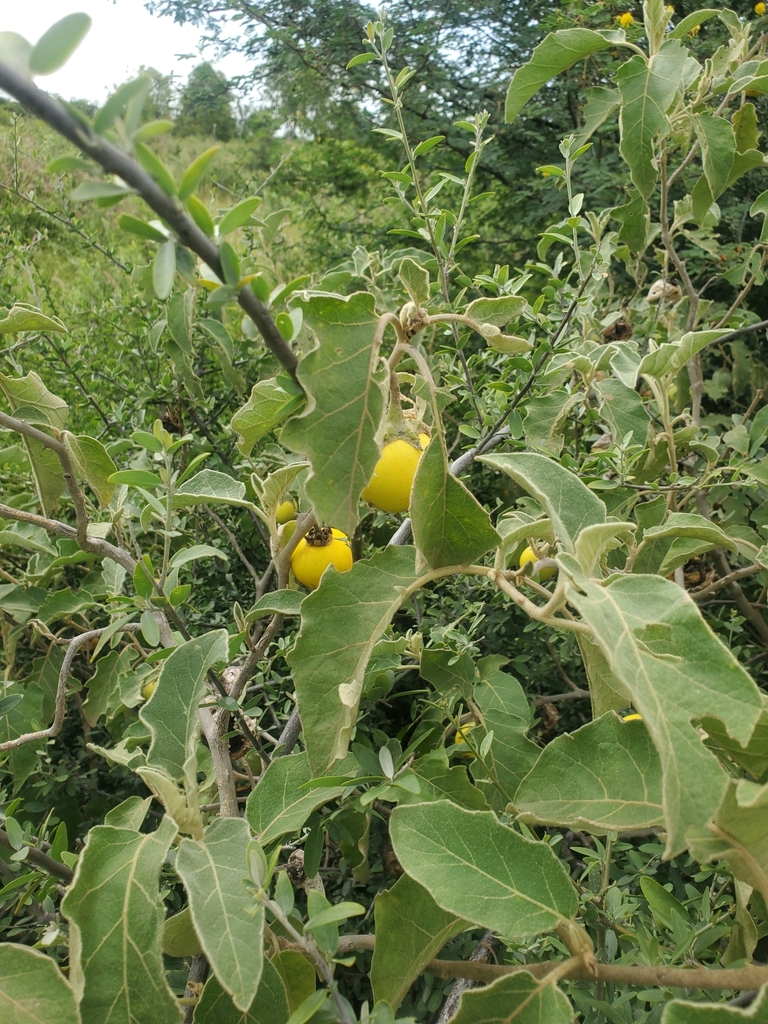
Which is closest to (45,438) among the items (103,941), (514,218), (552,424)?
(103,941)

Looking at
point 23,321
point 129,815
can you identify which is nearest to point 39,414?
point 23,321

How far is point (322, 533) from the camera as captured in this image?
87cm

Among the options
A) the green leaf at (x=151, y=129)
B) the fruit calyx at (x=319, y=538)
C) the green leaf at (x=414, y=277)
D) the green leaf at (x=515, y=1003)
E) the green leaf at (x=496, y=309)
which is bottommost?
the green leaf at (x=515, y=1003)

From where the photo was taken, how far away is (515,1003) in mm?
511

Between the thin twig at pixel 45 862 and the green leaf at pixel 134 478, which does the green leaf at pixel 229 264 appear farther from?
the thin twig at pixel 45 862

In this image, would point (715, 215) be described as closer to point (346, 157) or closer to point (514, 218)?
point (514, 218)

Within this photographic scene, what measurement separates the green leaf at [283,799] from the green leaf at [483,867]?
102 millimetres

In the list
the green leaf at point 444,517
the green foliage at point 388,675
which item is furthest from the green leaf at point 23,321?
the green leaf at point 444,517

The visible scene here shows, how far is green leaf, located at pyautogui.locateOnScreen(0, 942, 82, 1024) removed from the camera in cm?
51

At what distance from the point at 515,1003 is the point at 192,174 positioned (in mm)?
582

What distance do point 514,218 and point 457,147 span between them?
1.32ft

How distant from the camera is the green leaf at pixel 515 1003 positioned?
50 cm

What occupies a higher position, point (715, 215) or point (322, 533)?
point (715, 215)

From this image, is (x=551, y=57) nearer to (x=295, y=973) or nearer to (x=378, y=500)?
(x=378, y=500)
